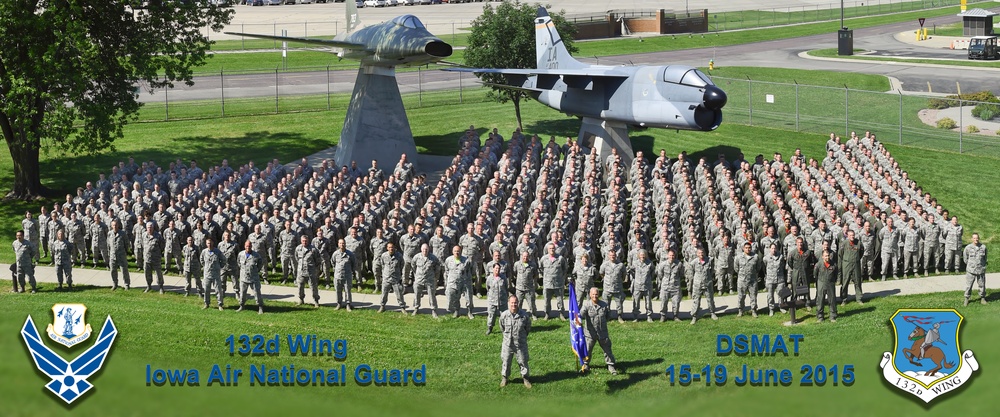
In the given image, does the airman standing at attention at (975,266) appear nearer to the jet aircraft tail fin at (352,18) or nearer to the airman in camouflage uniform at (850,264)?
the airman in camouflage uniform at (850,264)

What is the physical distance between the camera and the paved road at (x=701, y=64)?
4872 cm

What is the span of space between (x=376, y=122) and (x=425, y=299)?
11915 millimetres

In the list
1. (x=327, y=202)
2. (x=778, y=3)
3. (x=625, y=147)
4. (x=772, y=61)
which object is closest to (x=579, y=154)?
(x=625, y=147)

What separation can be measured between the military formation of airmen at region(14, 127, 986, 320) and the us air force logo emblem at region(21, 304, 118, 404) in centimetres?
313

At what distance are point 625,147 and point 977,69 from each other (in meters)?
27.9

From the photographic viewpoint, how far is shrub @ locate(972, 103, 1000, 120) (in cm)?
3919

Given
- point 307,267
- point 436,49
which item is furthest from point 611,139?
point 307,267

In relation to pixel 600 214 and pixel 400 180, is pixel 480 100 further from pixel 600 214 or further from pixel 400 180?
pixel 600 214

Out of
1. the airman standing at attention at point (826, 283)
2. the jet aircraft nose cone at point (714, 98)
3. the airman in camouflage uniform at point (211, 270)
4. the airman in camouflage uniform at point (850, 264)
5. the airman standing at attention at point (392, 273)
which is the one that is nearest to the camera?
the airman standing at attention at point (826, 283)

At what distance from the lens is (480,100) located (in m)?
47.1

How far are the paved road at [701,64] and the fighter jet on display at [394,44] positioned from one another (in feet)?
47.1

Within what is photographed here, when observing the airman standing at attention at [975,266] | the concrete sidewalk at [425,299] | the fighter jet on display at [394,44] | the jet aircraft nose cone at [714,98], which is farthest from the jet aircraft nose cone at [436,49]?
the airman standing at attention at [975,266]

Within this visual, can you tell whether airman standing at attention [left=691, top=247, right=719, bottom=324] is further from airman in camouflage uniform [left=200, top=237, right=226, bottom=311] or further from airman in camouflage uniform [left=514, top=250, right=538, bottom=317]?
airman in camouflage uniform [left=200, top=237, right=226, bottom=311]

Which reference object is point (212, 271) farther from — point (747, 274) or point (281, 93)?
point (281, 93)
